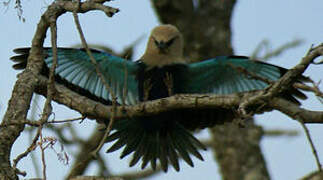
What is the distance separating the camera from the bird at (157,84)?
5.54m

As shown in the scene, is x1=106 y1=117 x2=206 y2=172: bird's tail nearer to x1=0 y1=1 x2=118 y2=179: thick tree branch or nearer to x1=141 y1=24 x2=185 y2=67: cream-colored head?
x1=141 y1=24 x2=185 y2=67: cream-colored head

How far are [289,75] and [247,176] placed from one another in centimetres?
527

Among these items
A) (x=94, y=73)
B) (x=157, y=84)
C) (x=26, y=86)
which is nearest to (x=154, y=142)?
(x=157, y=84)

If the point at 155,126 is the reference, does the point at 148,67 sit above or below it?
above

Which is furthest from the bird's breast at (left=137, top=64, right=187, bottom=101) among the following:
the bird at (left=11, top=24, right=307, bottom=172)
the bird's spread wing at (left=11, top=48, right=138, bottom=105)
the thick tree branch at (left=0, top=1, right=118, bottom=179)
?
the thick tree branch at (left=0, top=1, right=118, bottom=179)

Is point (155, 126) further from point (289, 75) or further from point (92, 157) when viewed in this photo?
point (92, 157)

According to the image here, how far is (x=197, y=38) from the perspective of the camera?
9492 millimetres

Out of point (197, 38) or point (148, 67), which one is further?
point (197, 38)

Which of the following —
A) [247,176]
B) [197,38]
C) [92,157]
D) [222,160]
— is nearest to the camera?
[92,157]

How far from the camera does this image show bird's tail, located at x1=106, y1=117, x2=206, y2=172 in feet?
18.5

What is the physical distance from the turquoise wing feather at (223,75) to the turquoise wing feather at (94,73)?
48cm

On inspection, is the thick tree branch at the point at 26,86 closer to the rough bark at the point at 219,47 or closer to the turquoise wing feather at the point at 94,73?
the turquoise wing feather at the point at 94,73

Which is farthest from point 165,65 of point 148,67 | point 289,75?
point 289,75

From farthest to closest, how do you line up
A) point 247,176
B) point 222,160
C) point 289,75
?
1. point 222,160
2. point 247,176
3. point 289,75
